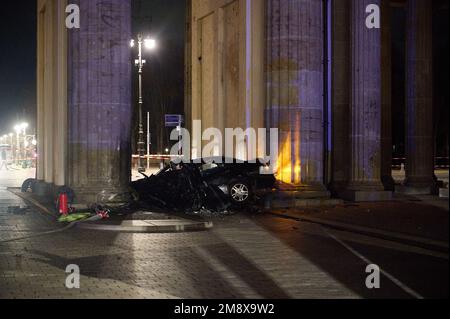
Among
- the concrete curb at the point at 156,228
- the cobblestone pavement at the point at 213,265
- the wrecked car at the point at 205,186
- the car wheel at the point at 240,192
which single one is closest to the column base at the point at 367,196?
the wrecked car at the point at 205,186

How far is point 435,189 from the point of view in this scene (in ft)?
94.8

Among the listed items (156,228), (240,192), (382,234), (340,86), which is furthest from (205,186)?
(340,86)

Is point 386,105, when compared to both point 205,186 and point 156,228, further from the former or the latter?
point 156,228

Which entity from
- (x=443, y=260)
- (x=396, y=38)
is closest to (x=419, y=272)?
(x=443, y=260)

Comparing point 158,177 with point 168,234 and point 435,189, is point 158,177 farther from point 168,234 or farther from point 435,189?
point 435,189

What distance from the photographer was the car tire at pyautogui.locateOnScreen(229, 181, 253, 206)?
20656 millimetres

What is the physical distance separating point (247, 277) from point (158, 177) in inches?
449

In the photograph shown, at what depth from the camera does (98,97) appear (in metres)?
21.4

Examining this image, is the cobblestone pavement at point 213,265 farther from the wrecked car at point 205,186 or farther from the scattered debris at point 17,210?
the scattered debris at point 17,210

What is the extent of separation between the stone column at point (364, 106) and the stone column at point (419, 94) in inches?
222

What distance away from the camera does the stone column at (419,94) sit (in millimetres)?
28562

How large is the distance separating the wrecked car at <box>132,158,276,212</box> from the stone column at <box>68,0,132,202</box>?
4.15ft

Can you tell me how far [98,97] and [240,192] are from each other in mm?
5011

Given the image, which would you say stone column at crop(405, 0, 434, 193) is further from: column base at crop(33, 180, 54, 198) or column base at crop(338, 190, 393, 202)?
column base at crop(33, 180, 54, 198)
